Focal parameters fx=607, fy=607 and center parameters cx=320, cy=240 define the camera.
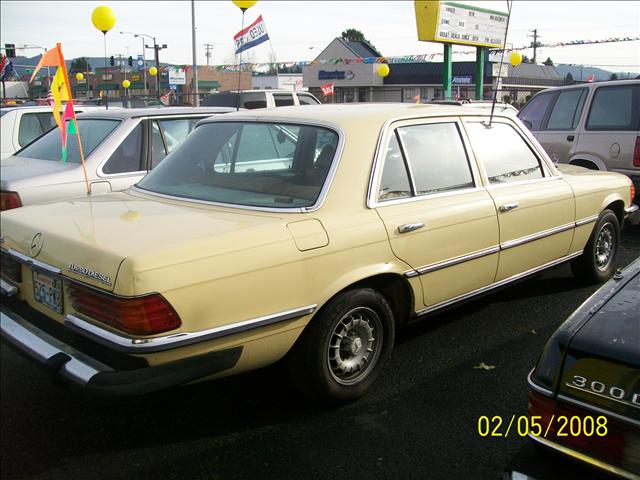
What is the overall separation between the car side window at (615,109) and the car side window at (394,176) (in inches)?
212

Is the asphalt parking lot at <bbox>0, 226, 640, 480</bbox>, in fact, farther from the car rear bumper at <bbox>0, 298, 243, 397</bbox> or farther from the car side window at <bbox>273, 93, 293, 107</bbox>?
the car side window at <bbox>273, 93, 293, 107</bbox>

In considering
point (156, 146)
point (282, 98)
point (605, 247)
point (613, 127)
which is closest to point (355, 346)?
point (605, 247)

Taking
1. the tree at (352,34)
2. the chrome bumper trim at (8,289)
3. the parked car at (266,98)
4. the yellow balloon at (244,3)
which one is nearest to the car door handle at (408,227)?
the chrome bumper trim at (8,289)

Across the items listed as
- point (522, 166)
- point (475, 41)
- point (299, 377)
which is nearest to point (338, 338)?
point (299, 377)

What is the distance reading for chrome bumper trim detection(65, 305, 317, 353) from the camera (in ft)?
8.46

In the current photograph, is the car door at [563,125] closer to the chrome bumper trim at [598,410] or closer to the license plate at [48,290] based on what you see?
the chrome bumper trim at [598,410]

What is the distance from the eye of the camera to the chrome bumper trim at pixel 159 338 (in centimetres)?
258

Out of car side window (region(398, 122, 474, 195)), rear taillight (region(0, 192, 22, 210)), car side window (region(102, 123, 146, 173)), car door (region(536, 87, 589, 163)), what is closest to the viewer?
car side window (region(398, 122, 474, 195))

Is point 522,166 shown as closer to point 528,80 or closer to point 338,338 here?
point 338,338

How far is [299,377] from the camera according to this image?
3.21 metres

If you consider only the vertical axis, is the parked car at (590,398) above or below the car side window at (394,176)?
below

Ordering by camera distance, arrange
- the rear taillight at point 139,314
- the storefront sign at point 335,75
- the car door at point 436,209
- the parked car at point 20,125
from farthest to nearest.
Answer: the storefront sign at point 335,75, the parked car at point 20,125, the car door at point 436,209, the rear taillight at point 139,314

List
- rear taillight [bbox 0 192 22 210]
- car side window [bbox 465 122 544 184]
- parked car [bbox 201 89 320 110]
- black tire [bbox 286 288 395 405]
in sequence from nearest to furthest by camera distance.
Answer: black tire [bbox 286 288 395 405], car side window [bbox 465 122 544 184], rear taillight [bbox 0 192 22 210], parked car [bbox 201 89 320 110]

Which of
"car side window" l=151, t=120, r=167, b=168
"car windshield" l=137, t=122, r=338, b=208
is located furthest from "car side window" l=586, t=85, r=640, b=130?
"car windshield" l=137, t=122, r=338, b=208
